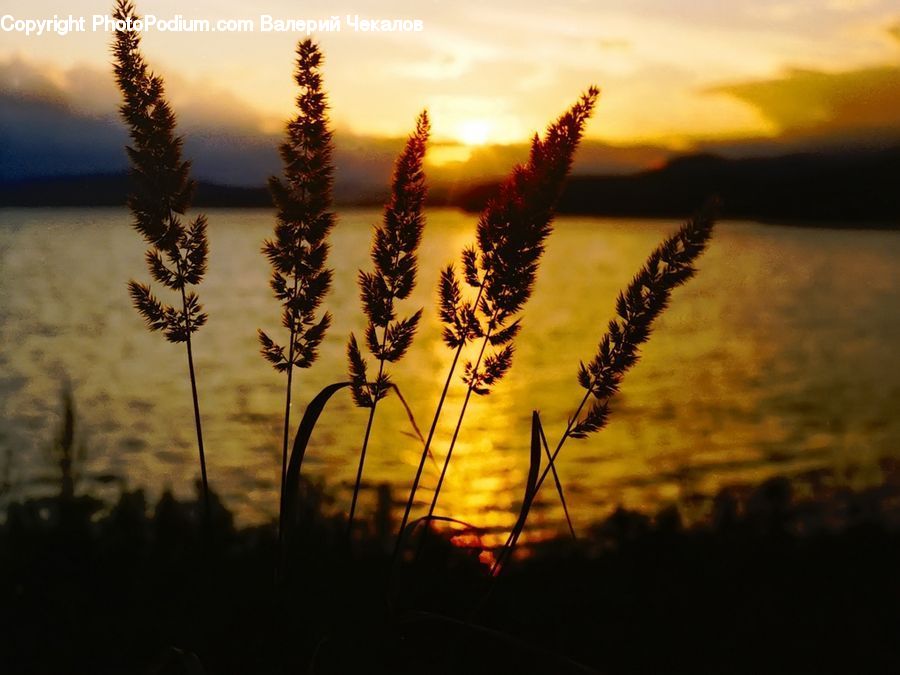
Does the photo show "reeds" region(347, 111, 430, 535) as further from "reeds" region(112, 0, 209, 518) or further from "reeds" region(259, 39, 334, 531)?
"reeds" region(112, 0, 209, 518)

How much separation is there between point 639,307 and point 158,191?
4.10 feet

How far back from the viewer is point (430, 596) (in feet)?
11.6

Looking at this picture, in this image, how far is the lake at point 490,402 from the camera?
24.0 feet

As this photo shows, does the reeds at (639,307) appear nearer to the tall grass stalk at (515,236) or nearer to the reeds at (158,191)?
the tall grass stalk at (515,236)

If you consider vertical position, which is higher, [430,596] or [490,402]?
[430,596]

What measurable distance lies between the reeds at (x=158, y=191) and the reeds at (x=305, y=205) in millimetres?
216

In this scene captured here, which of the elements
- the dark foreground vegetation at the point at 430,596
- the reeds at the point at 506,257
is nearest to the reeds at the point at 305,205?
the reeds at the point at 506,257

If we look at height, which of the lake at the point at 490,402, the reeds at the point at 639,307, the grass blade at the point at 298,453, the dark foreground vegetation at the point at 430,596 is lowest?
the lake at the point at 490,402

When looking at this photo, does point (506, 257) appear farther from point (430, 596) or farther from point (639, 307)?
point (430, 596)

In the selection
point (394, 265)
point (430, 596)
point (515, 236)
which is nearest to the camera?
point (515, 236)

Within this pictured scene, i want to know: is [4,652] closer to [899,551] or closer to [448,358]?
[899,551]

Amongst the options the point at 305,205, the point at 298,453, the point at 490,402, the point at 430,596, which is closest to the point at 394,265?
the point at 305,205

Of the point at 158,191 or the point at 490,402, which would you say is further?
the point at 490,402

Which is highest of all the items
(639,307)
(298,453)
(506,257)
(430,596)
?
(506,257)
